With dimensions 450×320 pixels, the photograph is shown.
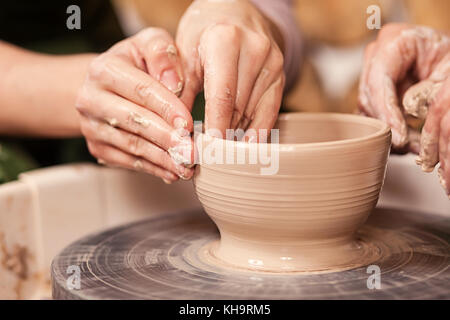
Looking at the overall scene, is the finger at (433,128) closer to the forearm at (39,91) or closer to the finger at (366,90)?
the finger at (366,90)

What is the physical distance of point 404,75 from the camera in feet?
4.23

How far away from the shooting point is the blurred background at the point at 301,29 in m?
2.11

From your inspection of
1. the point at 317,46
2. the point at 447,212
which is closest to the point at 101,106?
the point at 447,212

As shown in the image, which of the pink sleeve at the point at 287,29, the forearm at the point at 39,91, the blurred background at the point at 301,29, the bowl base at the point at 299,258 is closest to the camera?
the bowl base at the point at 299,258

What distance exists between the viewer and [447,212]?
59.1 inches

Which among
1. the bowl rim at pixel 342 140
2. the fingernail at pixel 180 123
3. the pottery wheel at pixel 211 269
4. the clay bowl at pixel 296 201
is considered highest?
the fingernail at pixel 180 123

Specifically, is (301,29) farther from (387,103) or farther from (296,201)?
(296,201)

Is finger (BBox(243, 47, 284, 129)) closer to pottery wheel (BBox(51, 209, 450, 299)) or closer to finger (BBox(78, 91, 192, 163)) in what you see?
finger (BBox(78, 91, 192, 163))

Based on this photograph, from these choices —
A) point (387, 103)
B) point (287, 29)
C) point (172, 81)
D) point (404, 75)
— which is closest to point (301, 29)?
point (287, 29)

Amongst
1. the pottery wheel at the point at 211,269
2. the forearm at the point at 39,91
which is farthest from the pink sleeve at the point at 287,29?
the pottery wheel at the point at 211,269

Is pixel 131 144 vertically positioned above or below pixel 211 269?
above

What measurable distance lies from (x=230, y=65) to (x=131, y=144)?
0.26 metres
